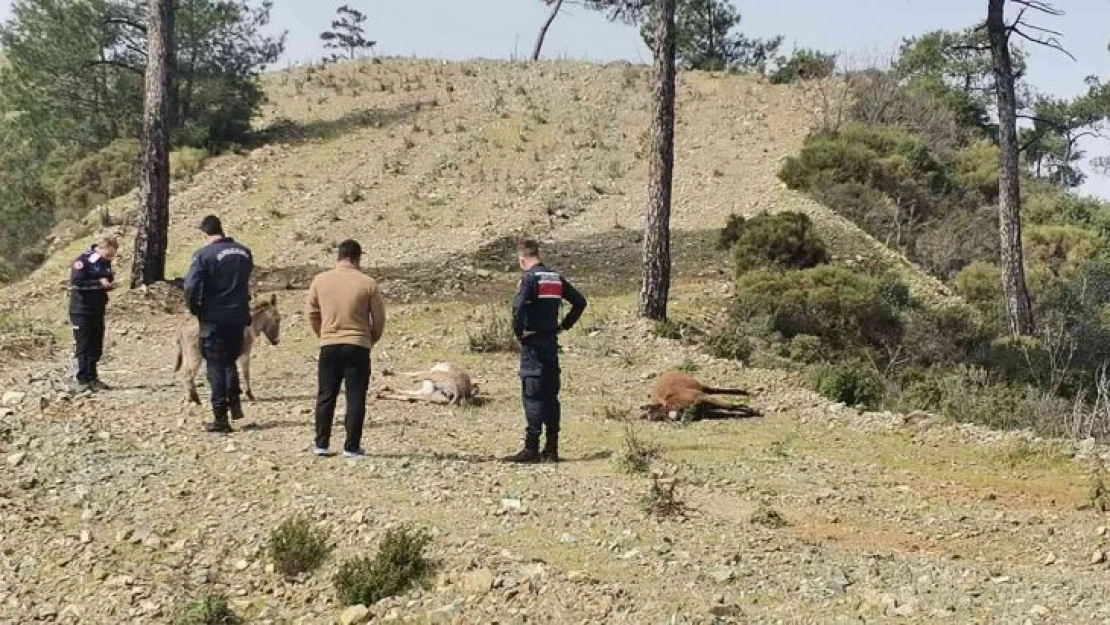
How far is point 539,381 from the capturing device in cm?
859

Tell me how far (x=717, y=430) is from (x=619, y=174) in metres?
16.8

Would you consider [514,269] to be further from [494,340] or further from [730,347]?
[730,347]

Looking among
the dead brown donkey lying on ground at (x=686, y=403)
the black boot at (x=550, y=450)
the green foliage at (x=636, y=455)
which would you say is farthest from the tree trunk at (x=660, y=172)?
the black boot at (x=550, y=450)

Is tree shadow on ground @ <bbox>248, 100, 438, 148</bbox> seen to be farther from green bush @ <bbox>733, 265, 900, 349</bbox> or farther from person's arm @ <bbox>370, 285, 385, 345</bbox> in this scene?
person's arm @ <bbox>370, 285, 385, 345</bbox>

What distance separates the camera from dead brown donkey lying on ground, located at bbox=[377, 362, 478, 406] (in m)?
10.9

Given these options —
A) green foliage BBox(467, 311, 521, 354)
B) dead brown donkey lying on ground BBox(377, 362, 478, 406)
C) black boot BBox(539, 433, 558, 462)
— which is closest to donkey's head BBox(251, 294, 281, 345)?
dead brown donkey lying on ground BBox(377, 362, 478, 406)

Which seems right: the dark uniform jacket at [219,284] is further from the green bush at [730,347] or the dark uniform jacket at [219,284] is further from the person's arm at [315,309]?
the green bush at [730,347]

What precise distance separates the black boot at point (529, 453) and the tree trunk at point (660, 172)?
591cm

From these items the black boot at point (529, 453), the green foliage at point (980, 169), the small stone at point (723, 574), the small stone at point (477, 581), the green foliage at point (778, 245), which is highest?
the green foliage at point (980, 169)

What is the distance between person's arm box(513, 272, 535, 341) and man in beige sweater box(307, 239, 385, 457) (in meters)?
1.03

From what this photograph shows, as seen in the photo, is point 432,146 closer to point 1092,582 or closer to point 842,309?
point 842,309

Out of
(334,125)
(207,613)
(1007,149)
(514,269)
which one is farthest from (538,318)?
(334,125)

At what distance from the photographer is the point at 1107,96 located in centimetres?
3606

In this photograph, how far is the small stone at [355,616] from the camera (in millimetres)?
6180
